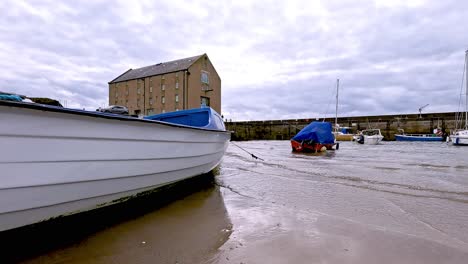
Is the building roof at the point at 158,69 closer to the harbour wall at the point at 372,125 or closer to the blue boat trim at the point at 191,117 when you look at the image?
the harbour wall at the point at 372,125

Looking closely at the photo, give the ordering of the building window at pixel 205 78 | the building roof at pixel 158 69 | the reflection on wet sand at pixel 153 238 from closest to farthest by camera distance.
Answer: the reflection on wet sand at pixel 153 238
the building roof at pixel 158 69
the building window at pixel 205 78

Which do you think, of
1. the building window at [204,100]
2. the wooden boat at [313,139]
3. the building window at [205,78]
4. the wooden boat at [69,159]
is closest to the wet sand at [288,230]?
the wooden boat at [69,159]

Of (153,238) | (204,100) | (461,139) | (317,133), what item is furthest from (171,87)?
(153,238)

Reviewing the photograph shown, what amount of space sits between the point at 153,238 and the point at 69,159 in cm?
118

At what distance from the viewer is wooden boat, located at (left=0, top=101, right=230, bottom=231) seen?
200 cm

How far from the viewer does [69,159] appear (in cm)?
234

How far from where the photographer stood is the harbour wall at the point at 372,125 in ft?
147

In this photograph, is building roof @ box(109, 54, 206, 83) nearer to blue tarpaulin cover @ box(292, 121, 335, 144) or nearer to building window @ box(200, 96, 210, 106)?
building window @ box(200, 96, 210, 106)

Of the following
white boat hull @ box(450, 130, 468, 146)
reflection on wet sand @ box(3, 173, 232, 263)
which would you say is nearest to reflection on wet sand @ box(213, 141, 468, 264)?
reflection on wet sand @ box(3, 173, 232, 263)

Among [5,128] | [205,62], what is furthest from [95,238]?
[205,62]

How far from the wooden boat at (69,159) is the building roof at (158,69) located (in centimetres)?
3481

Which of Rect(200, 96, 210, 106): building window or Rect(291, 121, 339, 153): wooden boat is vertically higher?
Rect(200, 96, 210, 106): building window

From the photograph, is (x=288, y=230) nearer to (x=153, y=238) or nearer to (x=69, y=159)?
(x=153, y=238)

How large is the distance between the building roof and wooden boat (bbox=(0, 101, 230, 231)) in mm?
34812
